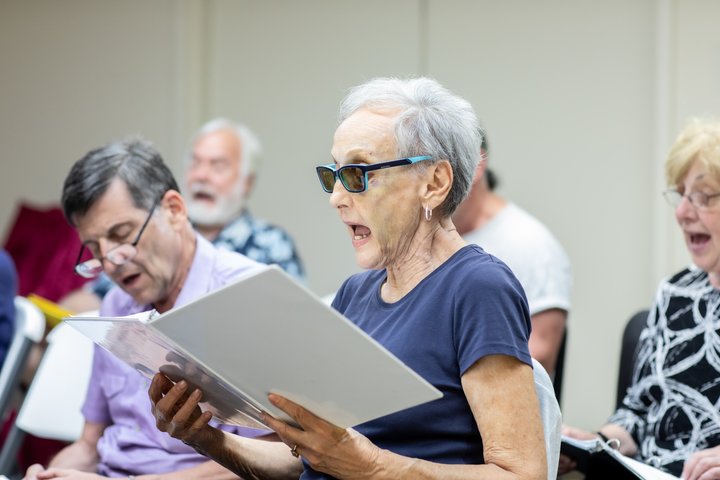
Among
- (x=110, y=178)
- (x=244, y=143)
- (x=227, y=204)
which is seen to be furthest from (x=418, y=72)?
(x=110, y=178)

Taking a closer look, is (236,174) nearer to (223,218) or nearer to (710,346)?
(223,218)

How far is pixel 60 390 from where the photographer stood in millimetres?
3080

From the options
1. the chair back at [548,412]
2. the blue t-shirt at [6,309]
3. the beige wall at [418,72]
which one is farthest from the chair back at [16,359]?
the beige wall at [418,72]

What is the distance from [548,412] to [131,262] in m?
1.21

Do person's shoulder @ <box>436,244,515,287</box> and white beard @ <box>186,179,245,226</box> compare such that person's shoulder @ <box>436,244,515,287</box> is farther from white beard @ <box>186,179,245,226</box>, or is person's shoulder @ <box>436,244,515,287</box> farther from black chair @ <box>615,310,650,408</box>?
white beard @ <box>186,179,245,226</box>

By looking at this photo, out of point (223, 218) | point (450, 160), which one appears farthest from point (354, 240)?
point (223, 218)

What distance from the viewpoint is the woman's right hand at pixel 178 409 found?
193 cm

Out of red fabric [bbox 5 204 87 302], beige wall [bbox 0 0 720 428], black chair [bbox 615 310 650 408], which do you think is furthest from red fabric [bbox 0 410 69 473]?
black chair [bbox 615 310 650 408]

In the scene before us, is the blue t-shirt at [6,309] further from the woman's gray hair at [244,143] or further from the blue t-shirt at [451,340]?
the blue t-shirt at [451,340]

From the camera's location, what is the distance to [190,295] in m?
2.66

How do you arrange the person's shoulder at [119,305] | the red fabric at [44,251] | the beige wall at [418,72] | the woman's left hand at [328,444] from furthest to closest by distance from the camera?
the beige wall at [418,72]
the red fabric at [44,251]
the person's shoulder at [119,305]
the woman's left hand at [328,444]

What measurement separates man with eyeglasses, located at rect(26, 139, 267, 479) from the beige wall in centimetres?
284

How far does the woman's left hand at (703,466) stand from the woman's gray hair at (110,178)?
4.62 ft

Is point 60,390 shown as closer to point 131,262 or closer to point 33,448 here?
point 131,262
